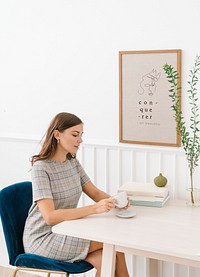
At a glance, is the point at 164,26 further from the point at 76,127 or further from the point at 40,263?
the point at 40,263

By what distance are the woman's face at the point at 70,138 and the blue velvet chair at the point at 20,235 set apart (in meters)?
0.38

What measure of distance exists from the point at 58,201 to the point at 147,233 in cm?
56

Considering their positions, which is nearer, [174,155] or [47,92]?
[174,155]

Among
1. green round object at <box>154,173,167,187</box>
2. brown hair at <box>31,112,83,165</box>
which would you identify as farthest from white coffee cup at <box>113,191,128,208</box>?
brown hair at <box>31,112,83,165</box>

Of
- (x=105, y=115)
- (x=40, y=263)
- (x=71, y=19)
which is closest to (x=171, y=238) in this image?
(x=40, y=263)

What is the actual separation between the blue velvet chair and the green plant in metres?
0.71

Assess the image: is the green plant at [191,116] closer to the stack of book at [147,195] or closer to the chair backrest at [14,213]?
the stack of book at [147,195]

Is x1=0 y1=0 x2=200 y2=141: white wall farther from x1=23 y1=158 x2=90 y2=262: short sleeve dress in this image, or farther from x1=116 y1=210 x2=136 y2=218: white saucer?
x1=116 y1=210 x2=136 y2=218: white saucer

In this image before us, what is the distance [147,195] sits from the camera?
2.51 m

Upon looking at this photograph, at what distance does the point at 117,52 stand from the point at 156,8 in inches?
12.7

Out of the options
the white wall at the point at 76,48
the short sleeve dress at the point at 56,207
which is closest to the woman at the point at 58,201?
the short sleeve dress at the point at 56,207

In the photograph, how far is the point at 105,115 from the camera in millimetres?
2934

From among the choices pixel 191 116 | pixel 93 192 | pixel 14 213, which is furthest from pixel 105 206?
pixel 191 116

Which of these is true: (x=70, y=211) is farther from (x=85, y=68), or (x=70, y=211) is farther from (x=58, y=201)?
(x=85, y=68)
